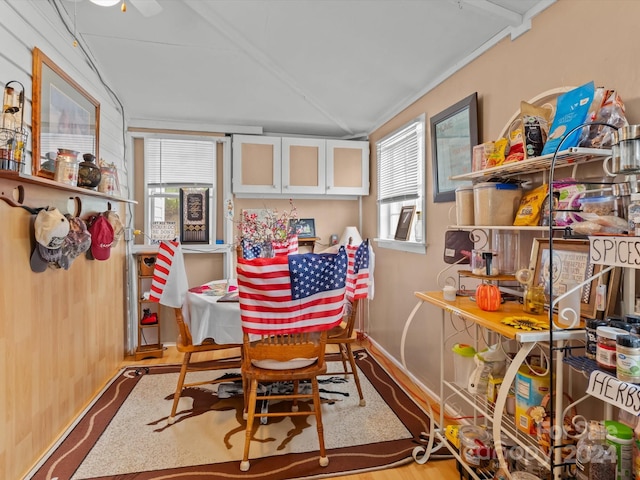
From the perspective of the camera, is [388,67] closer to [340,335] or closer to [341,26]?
[341,26]

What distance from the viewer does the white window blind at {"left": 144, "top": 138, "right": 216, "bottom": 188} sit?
395 cm

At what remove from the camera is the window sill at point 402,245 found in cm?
302

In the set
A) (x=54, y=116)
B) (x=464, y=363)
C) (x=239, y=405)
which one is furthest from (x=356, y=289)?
(x=54, y=116)

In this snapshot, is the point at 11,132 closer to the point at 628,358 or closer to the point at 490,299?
the point at 490,299

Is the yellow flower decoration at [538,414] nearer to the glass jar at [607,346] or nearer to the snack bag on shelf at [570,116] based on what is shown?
the glass jar at [607,346]

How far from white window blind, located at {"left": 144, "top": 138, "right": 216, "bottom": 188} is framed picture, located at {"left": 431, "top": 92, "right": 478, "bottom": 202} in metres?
2.44

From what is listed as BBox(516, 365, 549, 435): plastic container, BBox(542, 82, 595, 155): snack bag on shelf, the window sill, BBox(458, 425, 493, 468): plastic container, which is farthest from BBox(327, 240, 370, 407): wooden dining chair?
BBox(542, 82, 595, 155): snack bag on shelf

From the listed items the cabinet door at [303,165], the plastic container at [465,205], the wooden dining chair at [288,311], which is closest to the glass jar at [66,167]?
the wooden dining chair at [288,311]

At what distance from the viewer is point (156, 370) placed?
3.37 meters

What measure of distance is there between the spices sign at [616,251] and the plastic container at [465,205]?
2.59 feet

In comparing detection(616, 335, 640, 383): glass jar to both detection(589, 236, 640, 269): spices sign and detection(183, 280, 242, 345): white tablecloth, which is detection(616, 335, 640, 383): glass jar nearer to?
detection(589, 236, 640, 269): spices sign

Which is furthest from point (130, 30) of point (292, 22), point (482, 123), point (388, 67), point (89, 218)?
point (482, 123)

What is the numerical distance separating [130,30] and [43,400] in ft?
8.32

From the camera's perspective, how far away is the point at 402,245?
3383 millimetres
